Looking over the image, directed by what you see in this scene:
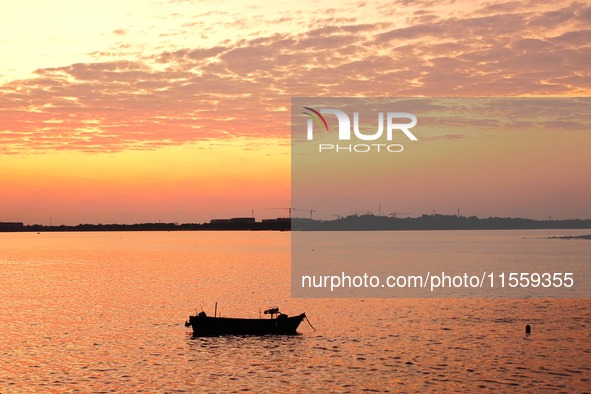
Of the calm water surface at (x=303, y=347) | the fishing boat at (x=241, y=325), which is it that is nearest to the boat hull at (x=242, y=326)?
the fishing boat at (x=241, y=325)

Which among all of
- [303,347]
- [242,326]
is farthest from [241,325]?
[303,347]

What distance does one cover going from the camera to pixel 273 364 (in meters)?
58.2

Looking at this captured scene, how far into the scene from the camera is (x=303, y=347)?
2603 inches

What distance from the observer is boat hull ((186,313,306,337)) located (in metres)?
73.0

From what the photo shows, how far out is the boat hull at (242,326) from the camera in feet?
240

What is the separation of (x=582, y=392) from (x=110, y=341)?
4660 cm

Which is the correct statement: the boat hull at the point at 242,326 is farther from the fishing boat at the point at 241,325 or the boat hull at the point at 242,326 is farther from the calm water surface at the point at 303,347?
the calm water surface at the point at 303,347

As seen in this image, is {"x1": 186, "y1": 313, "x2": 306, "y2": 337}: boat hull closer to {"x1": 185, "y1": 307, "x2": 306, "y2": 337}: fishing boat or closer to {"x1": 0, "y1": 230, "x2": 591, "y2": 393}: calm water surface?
{"x1": 185, "y1": 307, "x2": 306, "y2": 337}: fishing boat

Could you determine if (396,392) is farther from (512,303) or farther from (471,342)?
(512,303)

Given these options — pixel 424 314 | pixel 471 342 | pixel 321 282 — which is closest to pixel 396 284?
pixel 321 282

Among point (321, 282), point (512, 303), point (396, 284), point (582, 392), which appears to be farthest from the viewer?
point (321, 282)

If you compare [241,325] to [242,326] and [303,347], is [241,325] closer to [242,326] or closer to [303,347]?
[242,326]

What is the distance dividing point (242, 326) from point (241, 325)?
16cm

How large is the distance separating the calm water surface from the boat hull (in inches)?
71.2
